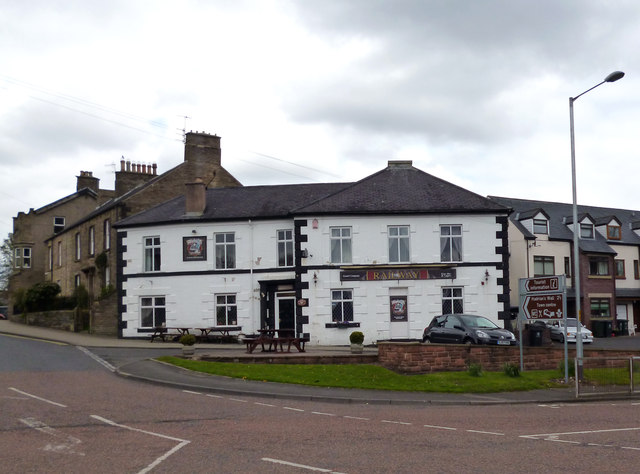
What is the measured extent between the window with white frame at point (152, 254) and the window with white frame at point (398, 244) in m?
11.8

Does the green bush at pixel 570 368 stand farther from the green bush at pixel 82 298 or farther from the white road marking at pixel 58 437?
the green bush at pixel 82 298

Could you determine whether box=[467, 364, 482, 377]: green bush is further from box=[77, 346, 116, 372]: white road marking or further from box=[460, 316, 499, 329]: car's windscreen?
box=[77, 346, 116, 372]: white road marking

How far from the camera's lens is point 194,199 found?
35844 millimetres

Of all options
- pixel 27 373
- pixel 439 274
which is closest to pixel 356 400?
pixel 27 373

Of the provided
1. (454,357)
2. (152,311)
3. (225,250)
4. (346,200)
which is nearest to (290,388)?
(454,357)

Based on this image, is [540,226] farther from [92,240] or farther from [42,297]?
[42,297]

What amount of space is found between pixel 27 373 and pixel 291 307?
1537 centimetres

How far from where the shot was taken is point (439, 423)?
1327cm

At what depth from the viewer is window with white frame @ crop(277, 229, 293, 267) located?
34.6m

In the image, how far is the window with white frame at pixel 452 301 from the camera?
32719 mm

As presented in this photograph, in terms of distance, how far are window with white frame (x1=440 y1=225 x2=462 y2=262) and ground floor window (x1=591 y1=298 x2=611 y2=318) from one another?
771 inches

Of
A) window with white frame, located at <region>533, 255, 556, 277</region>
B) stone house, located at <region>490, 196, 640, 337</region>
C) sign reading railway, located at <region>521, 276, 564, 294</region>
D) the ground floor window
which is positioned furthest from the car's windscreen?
the ground floor window

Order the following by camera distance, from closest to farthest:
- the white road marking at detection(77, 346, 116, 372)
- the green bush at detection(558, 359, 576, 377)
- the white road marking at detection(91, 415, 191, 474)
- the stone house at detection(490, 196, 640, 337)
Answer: the white road marking at detection(91, 415, 191, 474) < the green bush at detection(558, 359, 576, 377) < the white road marking at detection(77, 346, 116, 372) < the stone house at detection(490, 196, 640, 337)

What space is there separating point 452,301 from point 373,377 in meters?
13.2
